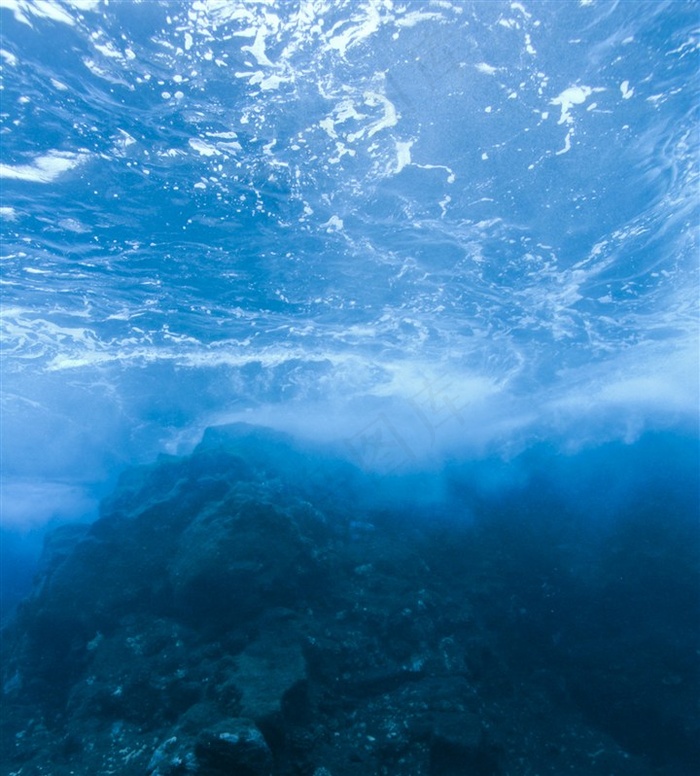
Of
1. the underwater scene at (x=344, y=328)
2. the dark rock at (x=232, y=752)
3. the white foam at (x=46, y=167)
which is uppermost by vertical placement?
the white foam at (x=46, y=167)

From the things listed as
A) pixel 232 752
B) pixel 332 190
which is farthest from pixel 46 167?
pixel 232 752

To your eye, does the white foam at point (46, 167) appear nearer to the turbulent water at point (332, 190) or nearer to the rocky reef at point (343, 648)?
the turbulent water at point (332, 190)

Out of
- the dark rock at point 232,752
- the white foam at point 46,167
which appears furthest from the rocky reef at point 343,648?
the white foam at point 46,167

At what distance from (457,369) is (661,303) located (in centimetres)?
1034

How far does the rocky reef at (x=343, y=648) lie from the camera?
832cm

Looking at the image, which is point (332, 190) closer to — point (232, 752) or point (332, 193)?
point (332, 193)

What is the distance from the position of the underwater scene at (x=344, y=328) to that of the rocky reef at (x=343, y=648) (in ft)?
0.27

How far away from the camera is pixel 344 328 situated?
19016mm

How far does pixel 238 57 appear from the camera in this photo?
782 centimetres

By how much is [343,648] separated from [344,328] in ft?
41.4

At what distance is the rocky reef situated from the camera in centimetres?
832

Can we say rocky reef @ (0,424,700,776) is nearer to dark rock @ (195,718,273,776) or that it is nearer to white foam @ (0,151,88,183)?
dark rock @ (195,718,273,776)

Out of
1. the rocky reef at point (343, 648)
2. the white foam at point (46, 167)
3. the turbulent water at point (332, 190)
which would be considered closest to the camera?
the turbulent water at point (332, 190)

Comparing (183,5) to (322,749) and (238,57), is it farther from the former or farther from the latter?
(322,749)
